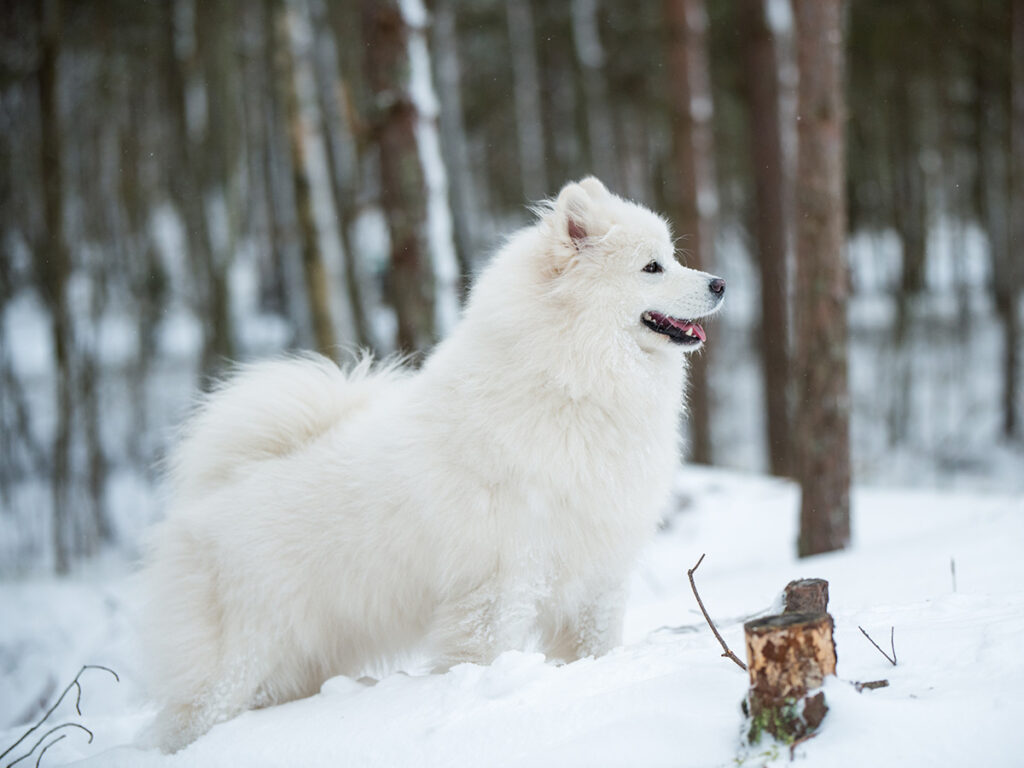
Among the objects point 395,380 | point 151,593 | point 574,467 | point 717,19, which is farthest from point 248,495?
point 717,19

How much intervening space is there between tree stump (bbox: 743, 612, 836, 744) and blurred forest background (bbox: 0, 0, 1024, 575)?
10.3ft

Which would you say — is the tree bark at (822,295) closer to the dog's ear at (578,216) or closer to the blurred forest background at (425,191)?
the blurred forest background at (425,191)

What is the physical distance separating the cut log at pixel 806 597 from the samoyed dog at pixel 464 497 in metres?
0.90

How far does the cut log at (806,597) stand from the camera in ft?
7.13

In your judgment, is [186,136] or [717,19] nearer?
[186,136]

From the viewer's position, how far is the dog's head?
318cm

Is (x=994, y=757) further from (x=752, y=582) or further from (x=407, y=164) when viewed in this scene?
(x=407, y=164)

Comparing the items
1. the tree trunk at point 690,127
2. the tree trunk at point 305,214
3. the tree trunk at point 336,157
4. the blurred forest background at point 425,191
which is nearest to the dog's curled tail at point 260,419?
the blurred forest background at point 425,191

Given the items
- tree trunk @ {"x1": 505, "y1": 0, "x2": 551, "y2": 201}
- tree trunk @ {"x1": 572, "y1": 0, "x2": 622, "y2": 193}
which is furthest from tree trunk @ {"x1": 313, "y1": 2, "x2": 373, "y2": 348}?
tree trunk @ {"x1": 572, "y1": 0, "x2": 622, "y2": 193}

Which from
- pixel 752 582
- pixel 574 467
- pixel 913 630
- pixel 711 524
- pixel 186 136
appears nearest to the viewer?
pixel 913 630

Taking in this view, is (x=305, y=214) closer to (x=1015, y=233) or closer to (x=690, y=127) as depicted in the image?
(x=690, y=127)

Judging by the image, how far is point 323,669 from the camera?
3365 mm

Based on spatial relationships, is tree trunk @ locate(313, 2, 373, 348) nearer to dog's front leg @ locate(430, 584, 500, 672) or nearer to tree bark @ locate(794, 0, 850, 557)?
tree bark @ locate(794, 0, 850, 557)

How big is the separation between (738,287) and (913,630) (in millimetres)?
20142
